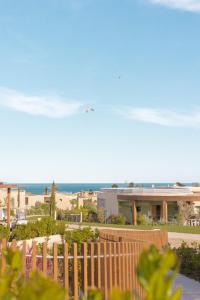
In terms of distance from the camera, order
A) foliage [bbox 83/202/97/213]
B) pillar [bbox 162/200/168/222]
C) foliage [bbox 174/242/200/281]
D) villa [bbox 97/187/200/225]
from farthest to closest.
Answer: foliage [bbox 83/202/97/213] < villa [bbox 97/187/200/225] < pillar [bbox 162/200/168/222] < foliage [bbox 174/242/200/281]

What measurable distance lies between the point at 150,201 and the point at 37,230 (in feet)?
65.3

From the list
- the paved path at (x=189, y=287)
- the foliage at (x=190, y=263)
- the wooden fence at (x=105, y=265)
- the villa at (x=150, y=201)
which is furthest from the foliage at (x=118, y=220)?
the wooden fence at (x=105, y=265)

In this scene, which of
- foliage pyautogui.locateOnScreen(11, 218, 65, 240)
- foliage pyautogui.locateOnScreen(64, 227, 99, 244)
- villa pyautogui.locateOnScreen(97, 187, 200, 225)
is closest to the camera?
foliage pyautogui.locateOnScreen(64, 227, 99, 244)

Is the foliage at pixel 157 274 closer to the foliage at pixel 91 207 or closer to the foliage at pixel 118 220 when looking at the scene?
the foliage at pixel 118 220

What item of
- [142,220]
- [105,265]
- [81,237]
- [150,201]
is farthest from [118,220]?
[105,265]

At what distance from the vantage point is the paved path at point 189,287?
9.73 m

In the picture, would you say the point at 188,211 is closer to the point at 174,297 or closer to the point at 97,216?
the point at 97,216

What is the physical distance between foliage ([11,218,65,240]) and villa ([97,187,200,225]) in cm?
1566

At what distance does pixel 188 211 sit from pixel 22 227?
1781 centimetres

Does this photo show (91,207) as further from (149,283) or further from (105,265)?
(149,283)

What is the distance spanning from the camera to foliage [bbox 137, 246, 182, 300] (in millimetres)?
1425

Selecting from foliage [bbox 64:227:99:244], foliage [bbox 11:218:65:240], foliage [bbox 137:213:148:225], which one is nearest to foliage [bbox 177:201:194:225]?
foliage [bbox 137:213:148:225]

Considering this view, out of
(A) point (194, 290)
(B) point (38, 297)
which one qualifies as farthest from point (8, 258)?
(A) point (194, 290)

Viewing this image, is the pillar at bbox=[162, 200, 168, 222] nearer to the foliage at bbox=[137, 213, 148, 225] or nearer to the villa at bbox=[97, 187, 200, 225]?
the villa at bbox=[97, 187, 200, 225]
